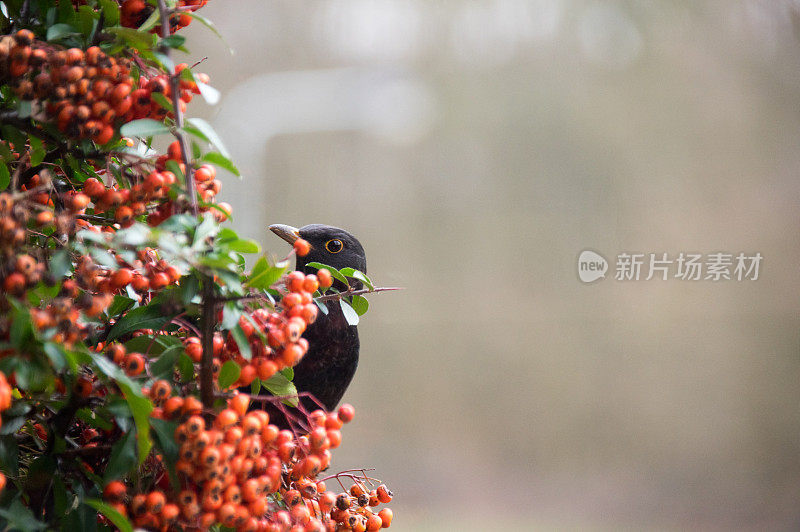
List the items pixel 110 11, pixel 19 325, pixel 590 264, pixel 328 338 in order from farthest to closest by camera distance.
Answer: pixel 590 264 → pixel 328 338 → pixel 110 11 → pixel 19 325

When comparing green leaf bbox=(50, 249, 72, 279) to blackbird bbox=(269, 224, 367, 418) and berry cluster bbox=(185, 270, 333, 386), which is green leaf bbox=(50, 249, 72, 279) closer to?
berry cluster bbox=(185, 270, 333, 386)

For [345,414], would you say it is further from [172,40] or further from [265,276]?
[172,40]

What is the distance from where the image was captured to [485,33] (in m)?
1.58

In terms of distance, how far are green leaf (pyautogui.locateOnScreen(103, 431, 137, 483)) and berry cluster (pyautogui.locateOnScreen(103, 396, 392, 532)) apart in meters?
0.01

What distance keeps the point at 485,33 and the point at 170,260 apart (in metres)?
1.34

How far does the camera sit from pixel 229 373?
421 mm

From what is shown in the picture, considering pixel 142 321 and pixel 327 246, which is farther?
pixel 327 246

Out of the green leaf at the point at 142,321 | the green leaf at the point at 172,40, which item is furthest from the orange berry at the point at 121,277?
the green leaf at the point at 172,40

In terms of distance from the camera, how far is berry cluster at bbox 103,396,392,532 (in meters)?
0.38

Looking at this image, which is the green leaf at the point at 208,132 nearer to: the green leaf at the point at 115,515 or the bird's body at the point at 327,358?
the green leaf at the point at 115,515

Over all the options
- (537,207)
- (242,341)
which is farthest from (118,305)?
(537,207)

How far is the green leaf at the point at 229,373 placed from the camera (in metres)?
0.42

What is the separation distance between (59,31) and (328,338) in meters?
0.40

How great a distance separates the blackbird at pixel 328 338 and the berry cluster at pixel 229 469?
26 centimetres
